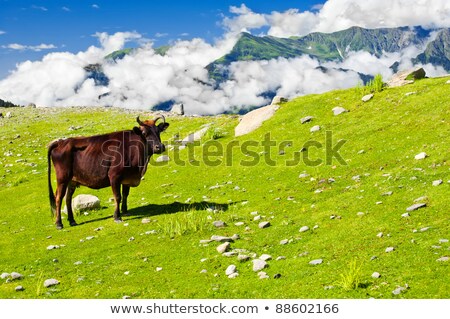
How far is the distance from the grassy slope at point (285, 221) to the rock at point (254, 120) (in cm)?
150

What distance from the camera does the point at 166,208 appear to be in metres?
19.2

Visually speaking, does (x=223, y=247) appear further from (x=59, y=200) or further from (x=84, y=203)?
(x=84, y=203)

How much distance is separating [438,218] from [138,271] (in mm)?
8383

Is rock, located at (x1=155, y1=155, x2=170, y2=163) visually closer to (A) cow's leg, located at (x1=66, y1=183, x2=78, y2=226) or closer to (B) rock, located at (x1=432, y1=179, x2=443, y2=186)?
(A) cow's leg, located at (x1=66, y1=183, x2=78, y2=226)

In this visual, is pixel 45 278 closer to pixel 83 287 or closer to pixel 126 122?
pixel 83 287

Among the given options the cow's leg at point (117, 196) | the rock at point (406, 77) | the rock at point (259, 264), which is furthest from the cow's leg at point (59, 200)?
the rock at point (406, 77)

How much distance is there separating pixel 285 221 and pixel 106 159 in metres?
8.10

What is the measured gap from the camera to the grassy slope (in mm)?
9812

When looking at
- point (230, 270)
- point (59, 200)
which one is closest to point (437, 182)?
point (230, 270)

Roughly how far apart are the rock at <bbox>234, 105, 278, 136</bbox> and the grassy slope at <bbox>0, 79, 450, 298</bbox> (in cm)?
150

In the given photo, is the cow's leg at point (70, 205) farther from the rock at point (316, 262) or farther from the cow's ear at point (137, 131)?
the rock at point (316, 262)

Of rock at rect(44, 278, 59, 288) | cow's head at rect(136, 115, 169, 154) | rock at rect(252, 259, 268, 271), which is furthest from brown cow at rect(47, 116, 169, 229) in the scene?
rock at rect(252, 259, 268, 271)

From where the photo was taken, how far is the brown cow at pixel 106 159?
1780 cm

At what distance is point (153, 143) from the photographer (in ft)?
58.4
